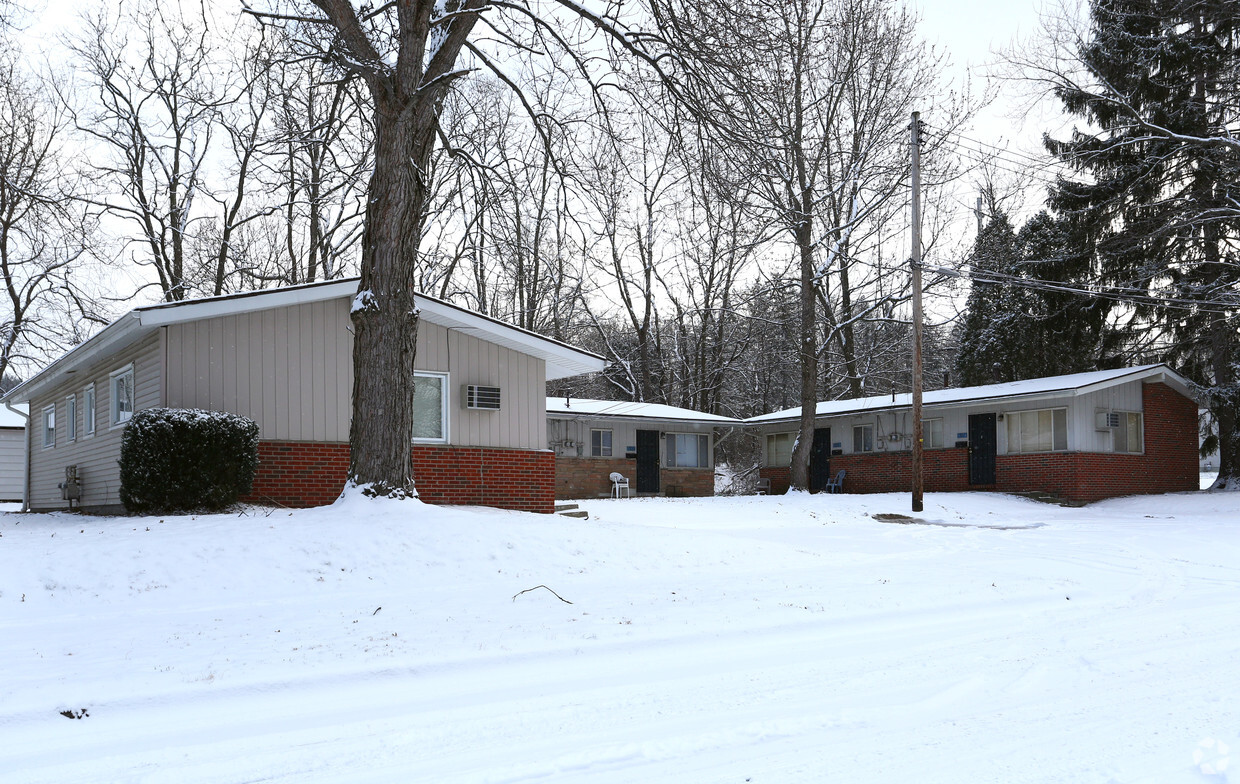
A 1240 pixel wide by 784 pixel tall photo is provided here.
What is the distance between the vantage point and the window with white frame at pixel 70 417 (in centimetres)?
1742

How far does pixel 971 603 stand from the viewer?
7965mm

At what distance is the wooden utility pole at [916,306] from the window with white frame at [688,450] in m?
10.7

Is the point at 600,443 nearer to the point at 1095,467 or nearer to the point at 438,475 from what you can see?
the point at 438,475

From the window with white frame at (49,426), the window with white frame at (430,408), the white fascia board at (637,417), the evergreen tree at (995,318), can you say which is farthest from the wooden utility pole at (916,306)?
the window with white frame at (49,426)

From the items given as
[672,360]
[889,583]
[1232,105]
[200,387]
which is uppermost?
[1232,105]

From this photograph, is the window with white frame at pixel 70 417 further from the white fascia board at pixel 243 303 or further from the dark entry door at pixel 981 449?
the dark entry door at pixel 981 449

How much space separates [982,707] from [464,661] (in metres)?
3.07

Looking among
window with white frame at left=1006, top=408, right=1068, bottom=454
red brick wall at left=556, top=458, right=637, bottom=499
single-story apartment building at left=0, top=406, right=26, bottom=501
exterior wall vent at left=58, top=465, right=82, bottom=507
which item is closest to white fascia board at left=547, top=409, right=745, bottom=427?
red brick wall at left=556, top=458, right=637, bottom=499

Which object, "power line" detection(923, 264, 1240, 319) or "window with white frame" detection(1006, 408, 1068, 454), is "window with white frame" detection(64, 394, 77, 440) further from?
"window with white frame" detection(1006, 408, 1068, 454)

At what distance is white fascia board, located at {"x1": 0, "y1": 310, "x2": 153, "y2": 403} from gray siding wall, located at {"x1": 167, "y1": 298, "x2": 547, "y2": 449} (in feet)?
1.94

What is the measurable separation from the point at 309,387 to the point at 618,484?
14386 millimetres

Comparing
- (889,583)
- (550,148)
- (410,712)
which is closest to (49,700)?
(410,712)

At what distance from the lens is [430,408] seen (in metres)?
14.8

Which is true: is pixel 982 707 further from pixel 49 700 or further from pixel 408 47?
pixel 408 47
